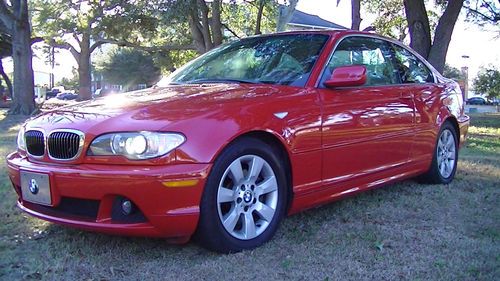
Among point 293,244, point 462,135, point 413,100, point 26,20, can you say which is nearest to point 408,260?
point 293,244

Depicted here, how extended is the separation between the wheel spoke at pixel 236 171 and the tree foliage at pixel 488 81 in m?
43.8

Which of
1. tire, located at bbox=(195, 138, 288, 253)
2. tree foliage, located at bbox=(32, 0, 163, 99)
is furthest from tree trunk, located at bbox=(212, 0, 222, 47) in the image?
tire, located at bbox=(195, 138, 288, 253)

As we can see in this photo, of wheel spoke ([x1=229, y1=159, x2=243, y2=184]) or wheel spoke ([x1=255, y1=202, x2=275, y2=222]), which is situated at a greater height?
wheel spoke ([x1=229, y1=159, x2=243, y2=184])

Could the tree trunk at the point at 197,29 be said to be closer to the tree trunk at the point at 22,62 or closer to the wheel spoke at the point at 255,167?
the tree trunk at the point at 22,62

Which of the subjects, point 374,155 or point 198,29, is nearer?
point 374,155

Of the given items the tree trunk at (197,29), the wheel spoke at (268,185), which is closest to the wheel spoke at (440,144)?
the wheel spoke at (268,185)

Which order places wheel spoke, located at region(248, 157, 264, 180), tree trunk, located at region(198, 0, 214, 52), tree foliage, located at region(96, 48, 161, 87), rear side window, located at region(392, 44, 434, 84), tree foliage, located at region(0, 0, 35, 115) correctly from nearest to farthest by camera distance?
1. wheel spoke, located at region(248, 157, 264, 180)
2. rear side window, located at region(392, 44, 434, 84)
3. tree trunk, located at region(198, 0, 214, 52)
4. tree foliage, located at region(0, 0, 35, 115)
5. tree foliage, located at region(96, 48, 161, 87)

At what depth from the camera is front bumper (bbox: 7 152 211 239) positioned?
2.92m

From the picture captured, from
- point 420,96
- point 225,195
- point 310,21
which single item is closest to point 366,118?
point 420,96

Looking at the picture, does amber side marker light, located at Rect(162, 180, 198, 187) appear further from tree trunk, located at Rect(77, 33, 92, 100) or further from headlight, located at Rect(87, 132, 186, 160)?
tree trunk, located at Rect(77, 33, 92, 100)

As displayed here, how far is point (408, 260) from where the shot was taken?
3.23 meters

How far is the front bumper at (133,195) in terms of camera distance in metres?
2.92

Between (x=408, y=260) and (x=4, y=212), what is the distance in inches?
124

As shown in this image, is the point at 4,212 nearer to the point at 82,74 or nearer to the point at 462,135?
the point at 462,135
